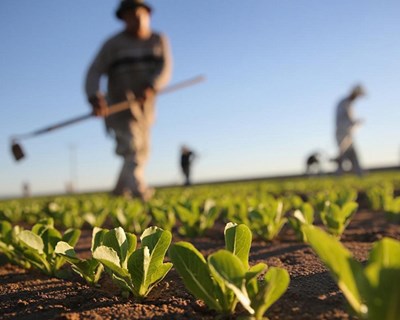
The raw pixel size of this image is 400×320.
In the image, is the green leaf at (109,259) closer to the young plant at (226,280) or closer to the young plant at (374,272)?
the young plant at (226,280)

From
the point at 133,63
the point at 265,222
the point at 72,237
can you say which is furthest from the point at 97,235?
the point at 133,63

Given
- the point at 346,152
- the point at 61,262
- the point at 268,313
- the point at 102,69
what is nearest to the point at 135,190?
the point at 102,69

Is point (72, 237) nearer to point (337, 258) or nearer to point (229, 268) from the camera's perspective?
point (229, 268)

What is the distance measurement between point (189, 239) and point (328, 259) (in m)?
1.86

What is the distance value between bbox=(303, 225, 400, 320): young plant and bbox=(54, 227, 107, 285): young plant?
2.73 ft

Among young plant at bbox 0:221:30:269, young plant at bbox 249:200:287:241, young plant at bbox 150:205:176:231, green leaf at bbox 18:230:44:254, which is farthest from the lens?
young plant at bbox 150:205:176:231

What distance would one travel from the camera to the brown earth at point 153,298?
3.72ft

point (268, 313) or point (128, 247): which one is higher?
point (128, 247)

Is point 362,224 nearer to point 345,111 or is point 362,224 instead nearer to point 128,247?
point 128,247

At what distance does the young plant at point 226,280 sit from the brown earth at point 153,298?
3.0 inches

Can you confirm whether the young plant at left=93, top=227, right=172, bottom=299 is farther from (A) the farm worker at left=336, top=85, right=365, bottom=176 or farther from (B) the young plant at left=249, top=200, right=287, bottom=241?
(A) the farm worker at left=336, top=85, right=365, bottom=176

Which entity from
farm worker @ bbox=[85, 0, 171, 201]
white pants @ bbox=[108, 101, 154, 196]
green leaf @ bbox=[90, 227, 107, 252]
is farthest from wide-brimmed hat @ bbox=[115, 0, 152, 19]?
green leaf @ bbox=[90, 227, 107, 252]

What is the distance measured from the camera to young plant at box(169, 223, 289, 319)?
0.96 m

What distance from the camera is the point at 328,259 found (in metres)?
0.77
